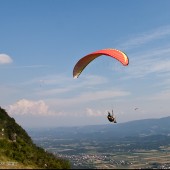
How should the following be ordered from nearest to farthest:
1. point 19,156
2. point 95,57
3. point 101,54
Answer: point 101,54, point 95,57, point 19,156

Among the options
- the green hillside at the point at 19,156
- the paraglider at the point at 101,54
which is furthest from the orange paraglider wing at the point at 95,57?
the green hillside at the point at 19,156

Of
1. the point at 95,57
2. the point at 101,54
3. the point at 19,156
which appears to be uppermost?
the point at 95,57

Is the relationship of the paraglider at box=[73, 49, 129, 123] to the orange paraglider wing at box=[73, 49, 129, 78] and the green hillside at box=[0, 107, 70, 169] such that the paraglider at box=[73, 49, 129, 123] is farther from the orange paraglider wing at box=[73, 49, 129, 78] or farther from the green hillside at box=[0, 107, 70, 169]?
the green hillside at box=[0, 107, 70, 169]

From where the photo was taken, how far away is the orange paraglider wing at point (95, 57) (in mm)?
35375

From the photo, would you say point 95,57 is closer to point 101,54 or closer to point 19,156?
point 101,54

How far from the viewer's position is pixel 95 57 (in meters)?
41.0

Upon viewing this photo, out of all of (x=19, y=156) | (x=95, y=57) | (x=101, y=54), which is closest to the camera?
(x=101, y=54)

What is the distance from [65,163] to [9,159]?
11474 mm

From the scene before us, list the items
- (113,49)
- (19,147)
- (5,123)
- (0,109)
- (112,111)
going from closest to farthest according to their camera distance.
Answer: (112,111), (113,49), (19,147), (5,123), (0,109)

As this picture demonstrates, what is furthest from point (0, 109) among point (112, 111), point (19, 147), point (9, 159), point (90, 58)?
point (112, 111)

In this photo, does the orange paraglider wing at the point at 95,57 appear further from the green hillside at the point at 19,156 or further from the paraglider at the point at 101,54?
the green hillside at the point at 19,156

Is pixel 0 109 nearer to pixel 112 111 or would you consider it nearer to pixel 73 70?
pixel 73 70

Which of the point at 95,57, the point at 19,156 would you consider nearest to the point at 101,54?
the point at 95,57

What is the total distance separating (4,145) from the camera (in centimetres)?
4444
